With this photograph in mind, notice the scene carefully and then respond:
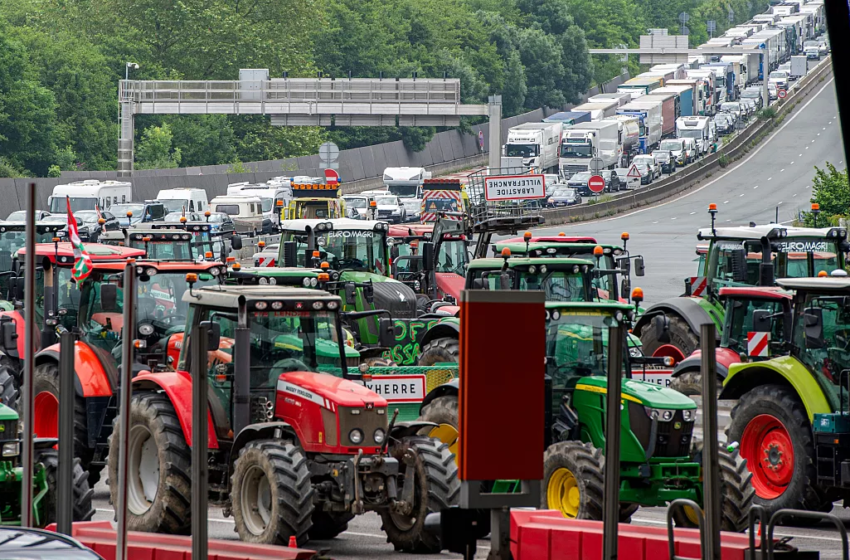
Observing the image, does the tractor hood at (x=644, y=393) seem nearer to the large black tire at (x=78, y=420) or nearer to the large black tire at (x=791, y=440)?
the large black tire at (x=791, y=440)

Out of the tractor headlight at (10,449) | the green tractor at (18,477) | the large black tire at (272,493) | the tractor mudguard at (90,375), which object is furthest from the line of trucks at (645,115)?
the tractor headlight at (10,449)

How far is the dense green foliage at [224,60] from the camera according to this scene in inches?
3410

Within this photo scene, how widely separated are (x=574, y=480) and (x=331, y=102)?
72.2 m

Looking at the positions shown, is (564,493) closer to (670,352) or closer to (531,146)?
(670,352)

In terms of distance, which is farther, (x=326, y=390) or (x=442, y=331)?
(x=442, y=331)

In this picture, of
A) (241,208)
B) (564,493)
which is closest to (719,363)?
(564,493)

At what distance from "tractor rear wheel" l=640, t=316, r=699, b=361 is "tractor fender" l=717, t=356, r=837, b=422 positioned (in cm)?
715

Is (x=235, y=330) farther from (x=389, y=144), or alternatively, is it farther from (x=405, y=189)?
(x=389, y=144)

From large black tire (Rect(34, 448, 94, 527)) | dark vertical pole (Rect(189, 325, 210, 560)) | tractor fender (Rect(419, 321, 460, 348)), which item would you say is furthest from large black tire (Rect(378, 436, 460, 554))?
tractor fender (Rect(419, 321, 460, 348))

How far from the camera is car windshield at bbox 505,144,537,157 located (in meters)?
80.8

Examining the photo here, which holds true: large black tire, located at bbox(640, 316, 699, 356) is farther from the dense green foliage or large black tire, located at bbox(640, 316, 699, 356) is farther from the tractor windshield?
the dense green foliage

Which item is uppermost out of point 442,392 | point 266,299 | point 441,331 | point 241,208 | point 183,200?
point 183,200

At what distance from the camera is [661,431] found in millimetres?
14797

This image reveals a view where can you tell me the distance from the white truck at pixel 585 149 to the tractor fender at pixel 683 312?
181ft
